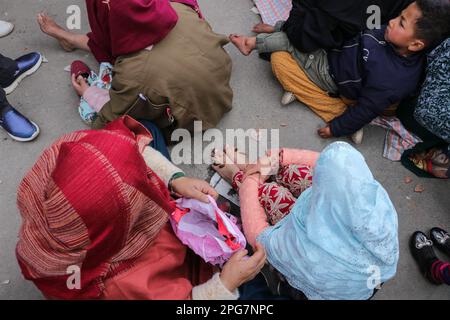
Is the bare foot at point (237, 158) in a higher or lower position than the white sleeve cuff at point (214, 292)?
lower

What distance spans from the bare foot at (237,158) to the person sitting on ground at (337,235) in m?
0.46

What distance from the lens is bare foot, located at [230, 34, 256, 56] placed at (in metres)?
2.13

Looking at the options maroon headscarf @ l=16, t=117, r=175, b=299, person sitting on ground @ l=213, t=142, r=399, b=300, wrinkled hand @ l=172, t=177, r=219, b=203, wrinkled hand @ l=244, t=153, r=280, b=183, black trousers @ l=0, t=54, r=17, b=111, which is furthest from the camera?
black trousers @ l=0, t=54, r=17, b=111

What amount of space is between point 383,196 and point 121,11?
3.63 ft

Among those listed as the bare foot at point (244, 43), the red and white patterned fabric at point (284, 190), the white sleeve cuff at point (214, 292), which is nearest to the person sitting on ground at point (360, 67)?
the bare foot at point (244, 43)

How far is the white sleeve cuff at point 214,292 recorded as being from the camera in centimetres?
124

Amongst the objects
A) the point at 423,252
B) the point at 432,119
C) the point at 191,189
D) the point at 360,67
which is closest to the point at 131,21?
the point at 191,189

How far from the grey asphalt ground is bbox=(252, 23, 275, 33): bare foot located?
0.06 meters

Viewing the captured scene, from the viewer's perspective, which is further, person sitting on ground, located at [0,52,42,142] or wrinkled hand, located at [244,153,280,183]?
person sitting on ground, located at [0,52,42,142]

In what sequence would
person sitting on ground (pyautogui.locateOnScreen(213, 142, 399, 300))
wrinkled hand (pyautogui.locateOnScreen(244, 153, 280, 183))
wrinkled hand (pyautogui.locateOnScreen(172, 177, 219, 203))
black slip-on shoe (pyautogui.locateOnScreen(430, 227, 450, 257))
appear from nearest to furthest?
person sitting on ground (pyautogui.locateOnScreen(213, 142, 399, 300)) → wrinkled hand (pyautogui.locateOnScreen(172, 177, 219, 203)) → wrinkled hand (pyautogui.locateOnScreen(244, 153, 280, 183)) → black slip-on shoe (pyautogui.locateOnScreen(430, 227, 450, 257))

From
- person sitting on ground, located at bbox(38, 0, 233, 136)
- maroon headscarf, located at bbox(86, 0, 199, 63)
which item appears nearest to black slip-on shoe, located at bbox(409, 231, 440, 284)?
person sitting on ground, located at bbox(38, 0, 233, 136)

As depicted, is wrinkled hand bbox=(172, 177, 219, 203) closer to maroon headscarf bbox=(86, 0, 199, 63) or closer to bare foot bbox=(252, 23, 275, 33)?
maroon headscarf bbox=(86, 0, 199, 63)

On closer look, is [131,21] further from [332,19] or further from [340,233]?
[340,233]

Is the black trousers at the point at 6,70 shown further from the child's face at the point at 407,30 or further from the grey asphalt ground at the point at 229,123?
the child's face at the point at 407,30
